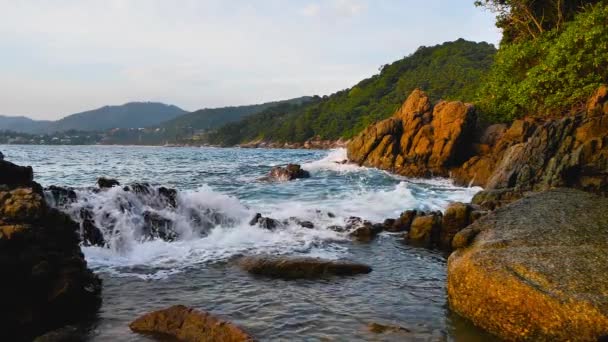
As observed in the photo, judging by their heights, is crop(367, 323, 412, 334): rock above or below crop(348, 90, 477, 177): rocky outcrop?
below

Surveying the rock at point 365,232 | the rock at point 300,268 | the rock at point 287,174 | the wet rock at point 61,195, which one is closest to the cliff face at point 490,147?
the rock at point 365,232

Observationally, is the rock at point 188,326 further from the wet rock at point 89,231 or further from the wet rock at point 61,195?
the wet rock at point 61,195

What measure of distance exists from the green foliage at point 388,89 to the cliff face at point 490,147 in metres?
50.5

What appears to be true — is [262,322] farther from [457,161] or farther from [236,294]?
[457,161]

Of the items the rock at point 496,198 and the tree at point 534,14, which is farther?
the tree at point 534,14

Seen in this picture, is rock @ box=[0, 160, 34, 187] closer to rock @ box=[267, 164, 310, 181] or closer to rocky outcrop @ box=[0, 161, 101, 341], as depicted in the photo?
rocky outcrop @ box=[0, 161, 101, 341]

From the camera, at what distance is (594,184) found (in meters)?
15.3

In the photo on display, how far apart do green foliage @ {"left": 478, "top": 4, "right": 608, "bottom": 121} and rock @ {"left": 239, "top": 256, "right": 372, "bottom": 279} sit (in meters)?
21.5

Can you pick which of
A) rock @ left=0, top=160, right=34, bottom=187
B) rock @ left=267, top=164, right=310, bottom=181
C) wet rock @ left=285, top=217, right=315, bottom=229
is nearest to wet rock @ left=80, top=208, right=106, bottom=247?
rock @ left=0, top=160, right=34, bottom=187

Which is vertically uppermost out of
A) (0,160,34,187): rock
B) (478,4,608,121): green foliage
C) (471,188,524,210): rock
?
(478,4,608,121): green foliage

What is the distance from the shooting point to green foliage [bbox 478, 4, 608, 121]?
25.7m

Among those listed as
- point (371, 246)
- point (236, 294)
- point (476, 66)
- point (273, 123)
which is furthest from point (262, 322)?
point (273, 123)

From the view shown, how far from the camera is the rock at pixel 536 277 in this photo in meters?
6.34

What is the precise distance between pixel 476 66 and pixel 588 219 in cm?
10249
